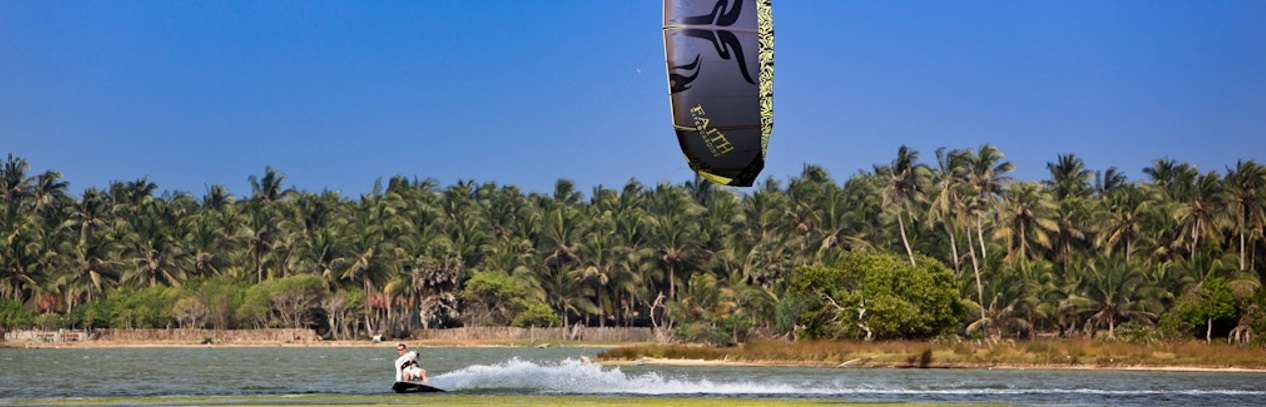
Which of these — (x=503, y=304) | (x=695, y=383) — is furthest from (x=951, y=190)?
(x=695, y=383)

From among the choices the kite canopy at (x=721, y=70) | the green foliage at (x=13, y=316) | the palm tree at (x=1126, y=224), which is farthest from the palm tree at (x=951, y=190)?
the kite canopy at (x=721, y=70)

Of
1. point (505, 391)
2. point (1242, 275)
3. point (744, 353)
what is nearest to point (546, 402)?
point (505, 391)

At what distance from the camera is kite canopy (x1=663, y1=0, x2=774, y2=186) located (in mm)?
26906

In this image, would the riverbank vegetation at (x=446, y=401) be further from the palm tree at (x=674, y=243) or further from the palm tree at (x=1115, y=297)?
the palm tree at (x=674, y=243)

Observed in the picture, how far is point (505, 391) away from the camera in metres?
48.3

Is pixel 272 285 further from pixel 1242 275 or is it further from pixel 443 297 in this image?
pixel 1242 275

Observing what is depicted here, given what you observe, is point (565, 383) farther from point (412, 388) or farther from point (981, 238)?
point (981, 238)

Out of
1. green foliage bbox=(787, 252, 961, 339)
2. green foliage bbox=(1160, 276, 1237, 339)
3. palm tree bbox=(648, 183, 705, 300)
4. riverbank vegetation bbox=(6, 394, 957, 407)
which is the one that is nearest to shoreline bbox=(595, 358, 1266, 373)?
green foliage bbox=(787, 252, 961, 339)

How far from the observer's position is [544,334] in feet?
442

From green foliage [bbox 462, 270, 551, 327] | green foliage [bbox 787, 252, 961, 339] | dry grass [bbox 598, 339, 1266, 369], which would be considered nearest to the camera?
dry grass [bbox 598, 339, 1266, 369]

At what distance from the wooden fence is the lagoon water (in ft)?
187

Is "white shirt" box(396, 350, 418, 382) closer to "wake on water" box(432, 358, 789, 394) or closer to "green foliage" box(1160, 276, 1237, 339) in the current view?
"wake on water" box(432, 358, 789, 394)

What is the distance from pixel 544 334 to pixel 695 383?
81417 mm

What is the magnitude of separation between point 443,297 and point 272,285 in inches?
539
